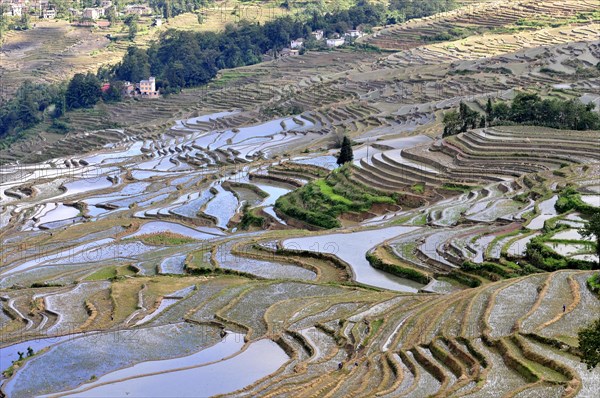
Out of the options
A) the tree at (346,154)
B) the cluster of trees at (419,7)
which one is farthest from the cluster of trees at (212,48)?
the tree at (346,154)

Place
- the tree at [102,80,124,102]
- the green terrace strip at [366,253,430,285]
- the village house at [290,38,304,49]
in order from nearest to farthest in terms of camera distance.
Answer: the green terrace strip at [366,253,430,285], the tree at [102,80,124,102], the village house at [290,38,304,49]

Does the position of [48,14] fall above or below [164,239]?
above

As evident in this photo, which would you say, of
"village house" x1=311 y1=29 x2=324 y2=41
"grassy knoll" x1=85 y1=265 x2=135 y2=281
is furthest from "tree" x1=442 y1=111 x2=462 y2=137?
"village house" x1=311 y1=29 x2=324 y2=41

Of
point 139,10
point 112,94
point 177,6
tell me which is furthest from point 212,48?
point 139,10

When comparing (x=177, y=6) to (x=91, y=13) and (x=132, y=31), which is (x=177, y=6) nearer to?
(x=91, y=13)

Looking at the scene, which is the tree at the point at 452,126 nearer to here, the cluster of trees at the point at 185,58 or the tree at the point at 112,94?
the cluster of trees at the point at 185,58

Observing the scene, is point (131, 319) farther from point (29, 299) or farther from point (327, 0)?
point (327, 0)

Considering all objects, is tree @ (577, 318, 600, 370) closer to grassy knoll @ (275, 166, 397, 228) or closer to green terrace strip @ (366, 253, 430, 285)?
green terrace strip @ (366, 253, 430, 285)
